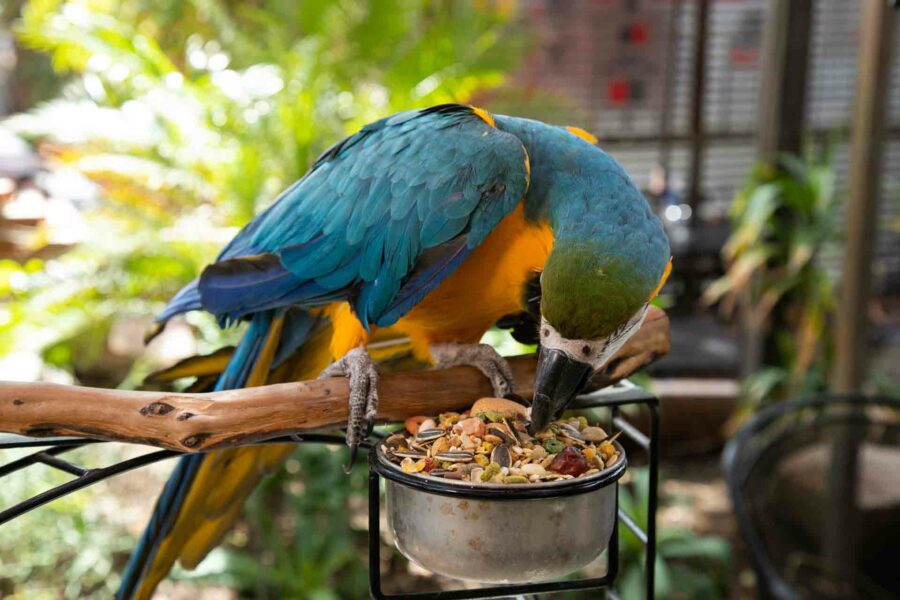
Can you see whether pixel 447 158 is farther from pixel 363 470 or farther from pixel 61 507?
pixel 61 507

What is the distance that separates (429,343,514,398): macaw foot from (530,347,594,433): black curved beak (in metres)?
0.21

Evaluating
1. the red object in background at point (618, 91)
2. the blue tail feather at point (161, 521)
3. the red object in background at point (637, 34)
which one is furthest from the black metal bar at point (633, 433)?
the red object in background at point (637, 34)

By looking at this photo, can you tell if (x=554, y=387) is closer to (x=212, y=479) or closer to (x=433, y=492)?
(x=433, y=492)

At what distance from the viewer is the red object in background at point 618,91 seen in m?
4.87

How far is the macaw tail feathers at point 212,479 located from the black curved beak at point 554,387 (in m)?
0.55

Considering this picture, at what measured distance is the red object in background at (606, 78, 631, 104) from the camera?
487cm

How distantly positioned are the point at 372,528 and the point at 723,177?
437cm

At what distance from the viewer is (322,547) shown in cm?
288

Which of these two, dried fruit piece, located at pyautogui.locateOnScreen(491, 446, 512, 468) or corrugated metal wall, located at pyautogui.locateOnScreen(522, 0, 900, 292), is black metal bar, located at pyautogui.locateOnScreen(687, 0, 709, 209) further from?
dried fruit piece, located at pyautogui.locateOnScreen(491, 446, 512, 468)

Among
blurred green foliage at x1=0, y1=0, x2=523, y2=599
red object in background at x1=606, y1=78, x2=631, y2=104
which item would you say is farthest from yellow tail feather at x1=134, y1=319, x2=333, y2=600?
red object in background at x1=606, y1=78, x2=631, y2=104

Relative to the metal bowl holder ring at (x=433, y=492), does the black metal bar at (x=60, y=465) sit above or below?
above

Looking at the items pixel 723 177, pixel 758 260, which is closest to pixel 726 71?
pixel 723 177

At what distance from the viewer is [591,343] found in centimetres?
107

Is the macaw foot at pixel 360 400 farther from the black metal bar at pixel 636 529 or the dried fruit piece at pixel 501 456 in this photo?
the black metal bar at pixel 636 529
